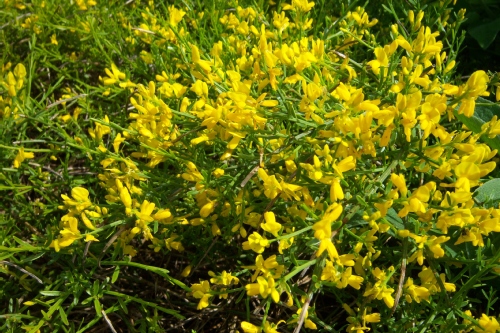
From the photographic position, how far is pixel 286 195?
148 centimetres

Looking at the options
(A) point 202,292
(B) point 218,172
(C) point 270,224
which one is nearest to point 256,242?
(C) point 270,224

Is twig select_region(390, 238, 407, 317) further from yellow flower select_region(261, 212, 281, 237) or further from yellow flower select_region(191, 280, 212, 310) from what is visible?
yellow flower select_region(191, 280, 212, 310)

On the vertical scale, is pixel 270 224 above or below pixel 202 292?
above

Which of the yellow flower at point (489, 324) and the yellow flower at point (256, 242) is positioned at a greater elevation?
the yellow flower at point (256, 242)

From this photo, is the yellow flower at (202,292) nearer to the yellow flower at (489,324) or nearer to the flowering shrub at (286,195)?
the flowering shrub at (286,195)

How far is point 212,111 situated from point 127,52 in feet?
5.45

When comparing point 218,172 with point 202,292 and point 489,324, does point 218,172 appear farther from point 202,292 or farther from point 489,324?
point 489,324

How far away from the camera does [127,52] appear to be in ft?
9.79

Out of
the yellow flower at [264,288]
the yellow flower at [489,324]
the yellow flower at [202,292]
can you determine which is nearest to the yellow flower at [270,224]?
the yellow flower at [264,288]

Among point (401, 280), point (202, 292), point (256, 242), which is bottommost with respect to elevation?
point (202, 292)

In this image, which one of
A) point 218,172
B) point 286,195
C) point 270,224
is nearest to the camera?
point 270,224

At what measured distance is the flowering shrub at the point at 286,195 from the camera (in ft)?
4.48

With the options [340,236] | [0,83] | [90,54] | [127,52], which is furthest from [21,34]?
[340,236]

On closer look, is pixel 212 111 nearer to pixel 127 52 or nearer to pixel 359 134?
pixel 359 134
